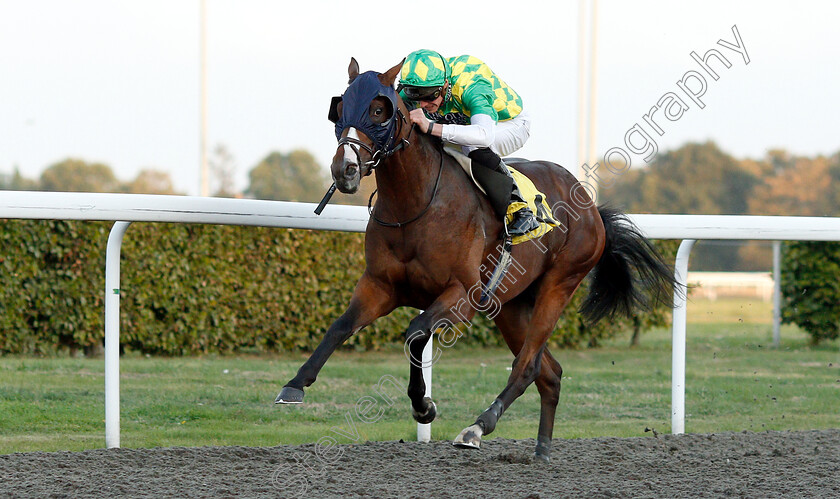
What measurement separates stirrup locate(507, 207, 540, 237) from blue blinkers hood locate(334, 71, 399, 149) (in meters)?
0.85

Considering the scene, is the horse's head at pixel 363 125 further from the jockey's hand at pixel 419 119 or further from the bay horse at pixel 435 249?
the jockey's hand at pixel 419 119

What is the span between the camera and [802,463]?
164 inches

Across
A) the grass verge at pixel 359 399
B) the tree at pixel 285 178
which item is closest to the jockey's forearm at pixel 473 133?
the grass verge at pixel 359 399

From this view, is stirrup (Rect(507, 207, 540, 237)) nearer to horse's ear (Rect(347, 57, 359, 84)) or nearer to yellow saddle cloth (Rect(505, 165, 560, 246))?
yellow saddle cloth (Rect(505, 165, 560, 246))

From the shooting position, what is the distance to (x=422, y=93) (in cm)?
377

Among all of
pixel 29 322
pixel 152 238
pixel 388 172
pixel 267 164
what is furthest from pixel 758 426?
pixel 267 164

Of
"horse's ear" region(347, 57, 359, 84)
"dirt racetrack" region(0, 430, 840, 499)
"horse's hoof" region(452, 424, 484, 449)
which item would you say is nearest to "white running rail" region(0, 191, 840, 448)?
"dirt racetrack" region(0, 430, 840, 499)

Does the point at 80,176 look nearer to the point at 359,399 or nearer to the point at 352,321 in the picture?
the point at 359,399

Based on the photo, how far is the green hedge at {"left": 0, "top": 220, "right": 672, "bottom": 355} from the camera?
721 cm

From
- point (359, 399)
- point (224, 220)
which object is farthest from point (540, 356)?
point (359, 399)

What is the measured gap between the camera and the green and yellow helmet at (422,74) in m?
3.70

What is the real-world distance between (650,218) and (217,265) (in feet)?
13.9

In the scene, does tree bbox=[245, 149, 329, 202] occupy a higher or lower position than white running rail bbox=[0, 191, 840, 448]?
higher

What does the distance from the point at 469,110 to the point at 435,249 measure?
2.25 ft
